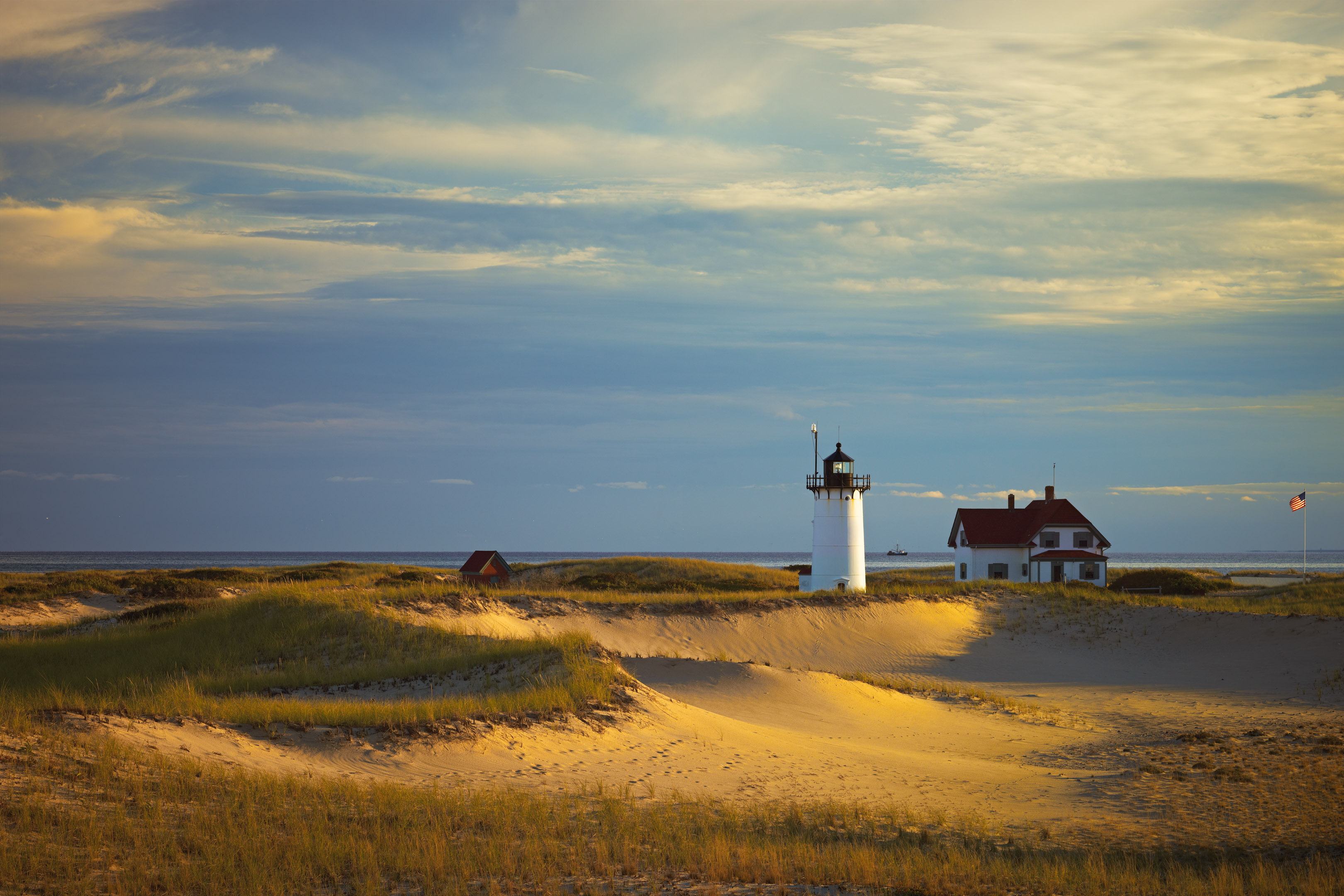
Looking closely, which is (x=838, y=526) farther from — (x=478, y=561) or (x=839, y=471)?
(x=478, y=561)

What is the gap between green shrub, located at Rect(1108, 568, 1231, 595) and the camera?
162 ft

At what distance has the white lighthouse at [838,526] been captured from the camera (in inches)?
1580

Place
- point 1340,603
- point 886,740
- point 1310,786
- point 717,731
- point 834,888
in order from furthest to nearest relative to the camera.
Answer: point 1340,603, point 886,740, point 717,731, point 1310,786, point 834,888

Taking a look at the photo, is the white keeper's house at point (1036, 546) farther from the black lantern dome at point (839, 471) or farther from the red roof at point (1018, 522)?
the black lantern dome at point (839, 471)

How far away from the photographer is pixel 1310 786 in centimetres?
1332

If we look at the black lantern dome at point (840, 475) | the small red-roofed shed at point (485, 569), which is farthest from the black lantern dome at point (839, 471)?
the small red-roofed shed at point (485, 569)

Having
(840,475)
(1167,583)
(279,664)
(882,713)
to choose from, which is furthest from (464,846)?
(1167,583)

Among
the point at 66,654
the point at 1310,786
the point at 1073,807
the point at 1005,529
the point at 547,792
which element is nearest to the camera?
the point at 547,792

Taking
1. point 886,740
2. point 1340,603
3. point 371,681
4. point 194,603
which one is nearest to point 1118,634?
point 1340,603

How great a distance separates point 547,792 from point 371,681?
339 inches

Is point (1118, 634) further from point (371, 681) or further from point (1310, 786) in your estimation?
point (371, 681)

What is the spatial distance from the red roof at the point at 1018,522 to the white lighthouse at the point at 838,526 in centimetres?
1415

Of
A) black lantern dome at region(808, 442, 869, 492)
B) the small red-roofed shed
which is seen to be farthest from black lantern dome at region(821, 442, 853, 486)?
the small red-roofed shed

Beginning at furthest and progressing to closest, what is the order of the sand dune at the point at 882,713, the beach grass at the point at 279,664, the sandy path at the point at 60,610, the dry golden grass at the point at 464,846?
1. the sandy path at the point at 60,610
2. the beach grass at the point at 279,664
3. the sand dune at the point at 882,713
4. the dry golden grass at the point at 464,846
